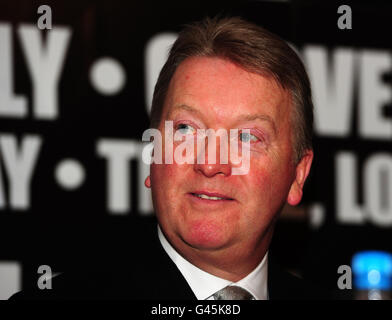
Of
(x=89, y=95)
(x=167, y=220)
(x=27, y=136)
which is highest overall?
(x=89, y=95)

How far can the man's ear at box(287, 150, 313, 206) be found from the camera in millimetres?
2141

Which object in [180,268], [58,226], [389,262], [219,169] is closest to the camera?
[219,169]

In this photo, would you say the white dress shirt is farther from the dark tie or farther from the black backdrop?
the black backdrop

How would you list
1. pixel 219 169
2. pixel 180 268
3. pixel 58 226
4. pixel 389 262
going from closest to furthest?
pixel 219 169 → pixel 180 268 → pixel 58 226 → pixel 389 262

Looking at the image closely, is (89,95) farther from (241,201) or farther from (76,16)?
(241,201)

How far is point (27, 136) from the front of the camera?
3.64 metres

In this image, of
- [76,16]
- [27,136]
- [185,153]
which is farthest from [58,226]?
[185,153]

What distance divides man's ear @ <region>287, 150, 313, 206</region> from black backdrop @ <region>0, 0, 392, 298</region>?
4.80 ft

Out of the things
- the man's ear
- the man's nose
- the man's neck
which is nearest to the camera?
the man's nose

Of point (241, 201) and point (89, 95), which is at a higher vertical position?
point (89, 95)

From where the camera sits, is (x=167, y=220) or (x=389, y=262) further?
(x=389, y=262)

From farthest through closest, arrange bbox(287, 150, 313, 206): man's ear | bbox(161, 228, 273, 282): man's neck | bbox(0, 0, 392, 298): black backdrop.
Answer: bbox(0, 0, 392, 298): black backdrop
bbox(287, 150, 313, 206): man's ear
bbox(161, 228, 273, 282): man's neck

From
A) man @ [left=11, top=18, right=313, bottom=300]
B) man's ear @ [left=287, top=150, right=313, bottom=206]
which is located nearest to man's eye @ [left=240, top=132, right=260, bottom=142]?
man @ [left=11, top=18, right=313, bottom=300]
